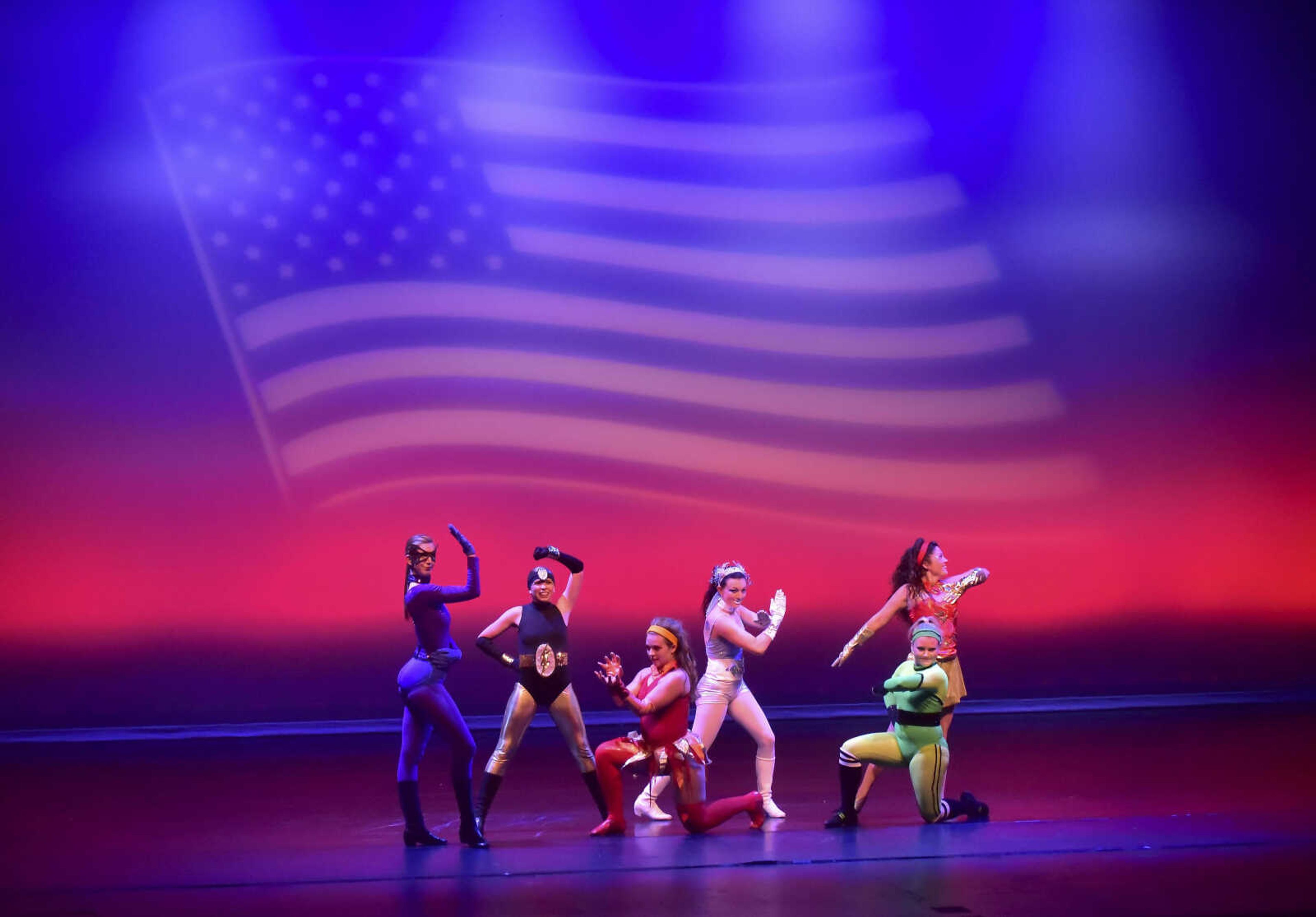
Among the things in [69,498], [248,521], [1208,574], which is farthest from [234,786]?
[1208,574]

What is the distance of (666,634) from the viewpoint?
20.4ft

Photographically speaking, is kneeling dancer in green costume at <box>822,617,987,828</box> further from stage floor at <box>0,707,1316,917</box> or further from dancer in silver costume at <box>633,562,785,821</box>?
dancer in silver costume at <box>633,562,785,821</box>

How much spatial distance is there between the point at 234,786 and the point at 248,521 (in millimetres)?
2869

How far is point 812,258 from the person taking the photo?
10.9 meters

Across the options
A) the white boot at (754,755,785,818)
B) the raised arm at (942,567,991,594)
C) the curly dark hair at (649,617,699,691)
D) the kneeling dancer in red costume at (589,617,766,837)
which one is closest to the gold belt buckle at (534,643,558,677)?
the kneeling dancer in red costume at (589,617,766,837)

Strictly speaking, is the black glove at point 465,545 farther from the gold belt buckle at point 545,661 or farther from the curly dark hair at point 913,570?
the curly dark hair at point 913,570

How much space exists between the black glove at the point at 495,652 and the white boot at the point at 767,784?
1360 mm

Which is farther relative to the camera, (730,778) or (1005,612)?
(1005,612)

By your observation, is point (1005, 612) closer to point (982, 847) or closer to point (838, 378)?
point (838, 378)

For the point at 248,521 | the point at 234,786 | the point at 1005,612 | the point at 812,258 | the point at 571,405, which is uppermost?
the point at 812,258

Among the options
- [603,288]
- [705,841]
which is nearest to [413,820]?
[705,841]

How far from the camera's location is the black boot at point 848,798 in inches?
236

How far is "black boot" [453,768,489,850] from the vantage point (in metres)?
5.77

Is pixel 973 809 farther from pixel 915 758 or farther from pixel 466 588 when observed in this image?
pixel 466 588
